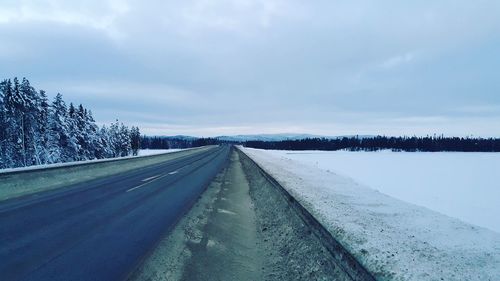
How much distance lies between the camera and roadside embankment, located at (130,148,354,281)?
661 centimetres

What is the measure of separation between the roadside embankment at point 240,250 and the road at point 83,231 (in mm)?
433

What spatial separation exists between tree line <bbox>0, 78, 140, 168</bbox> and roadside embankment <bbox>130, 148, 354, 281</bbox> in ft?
151

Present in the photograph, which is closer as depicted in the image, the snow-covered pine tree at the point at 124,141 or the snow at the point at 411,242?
the snow at the point at 411,242

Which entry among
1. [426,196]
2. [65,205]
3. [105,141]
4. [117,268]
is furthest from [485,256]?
[105,141]

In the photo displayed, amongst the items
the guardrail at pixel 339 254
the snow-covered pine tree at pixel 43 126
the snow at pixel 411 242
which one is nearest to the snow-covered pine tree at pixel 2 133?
the snow-covered pine tree at pixel 43 126

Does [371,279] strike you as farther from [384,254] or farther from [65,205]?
[65,205]

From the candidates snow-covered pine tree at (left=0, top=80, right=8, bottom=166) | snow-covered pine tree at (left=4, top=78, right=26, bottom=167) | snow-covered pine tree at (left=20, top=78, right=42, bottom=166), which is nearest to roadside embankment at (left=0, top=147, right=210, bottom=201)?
snow-covered pine tree at (left=0, top=80, right=8, bottom=166)

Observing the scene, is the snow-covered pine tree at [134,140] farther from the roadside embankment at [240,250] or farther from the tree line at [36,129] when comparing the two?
the roadside embankment at [240,250]

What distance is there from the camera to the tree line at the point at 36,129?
49188 millimetres

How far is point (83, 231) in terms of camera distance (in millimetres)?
9039

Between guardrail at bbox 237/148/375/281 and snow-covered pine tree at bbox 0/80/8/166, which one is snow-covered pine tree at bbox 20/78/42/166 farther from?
guardrail at bbox 237/148/375/281

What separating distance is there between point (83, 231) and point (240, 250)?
3.80 m

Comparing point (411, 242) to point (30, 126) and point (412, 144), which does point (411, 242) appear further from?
point (412, 144)

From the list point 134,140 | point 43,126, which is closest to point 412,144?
point 134,140
